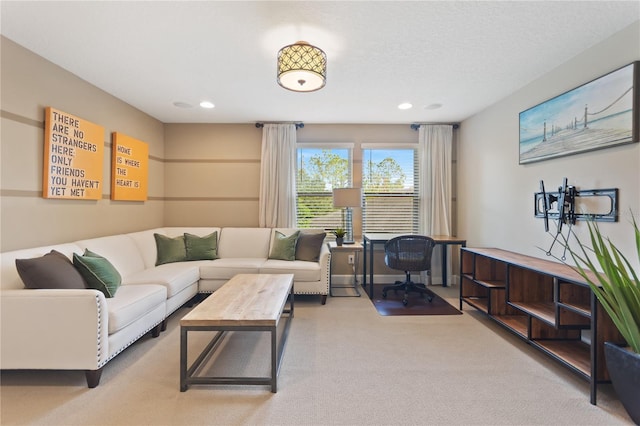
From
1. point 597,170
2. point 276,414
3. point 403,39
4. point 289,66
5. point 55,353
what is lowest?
point 276,414

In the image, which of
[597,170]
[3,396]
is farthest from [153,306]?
[597,170]

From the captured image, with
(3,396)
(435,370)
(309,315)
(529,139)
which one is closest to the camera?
(3,396)

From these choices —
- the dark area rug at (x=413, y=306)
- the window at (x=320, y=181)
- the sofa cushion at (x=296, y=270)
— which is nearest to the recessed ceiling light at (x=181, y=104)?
the window at (x=320, y=181)

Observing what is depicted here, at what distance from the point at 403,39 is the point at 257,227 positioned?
331cm

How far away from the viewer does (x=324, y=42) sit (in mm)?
2309

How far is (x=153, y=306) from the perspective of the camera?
8.27 ft

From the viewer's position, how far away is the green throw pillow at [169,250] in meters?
3.67

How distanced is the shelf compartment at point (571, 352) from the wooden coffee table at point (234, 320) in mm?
2022

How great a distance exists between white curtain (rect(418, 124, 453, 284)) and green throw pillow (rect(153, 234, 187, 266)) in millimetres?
3627

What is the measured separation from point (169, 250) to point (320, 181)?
94.7 inches

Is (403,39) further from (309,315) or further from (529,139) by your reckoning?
(309,315)

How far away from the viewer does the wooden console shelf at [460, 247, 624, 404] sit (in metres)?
1.81

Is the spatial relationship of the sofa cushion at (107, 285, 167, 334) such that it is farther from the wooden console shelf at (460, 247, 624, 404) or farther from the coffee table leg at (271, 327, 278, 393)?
the wooden console shelf at (460, 247, 624, 404)

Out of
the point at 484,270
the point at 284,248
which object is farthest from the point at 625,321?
the point at 284,248
